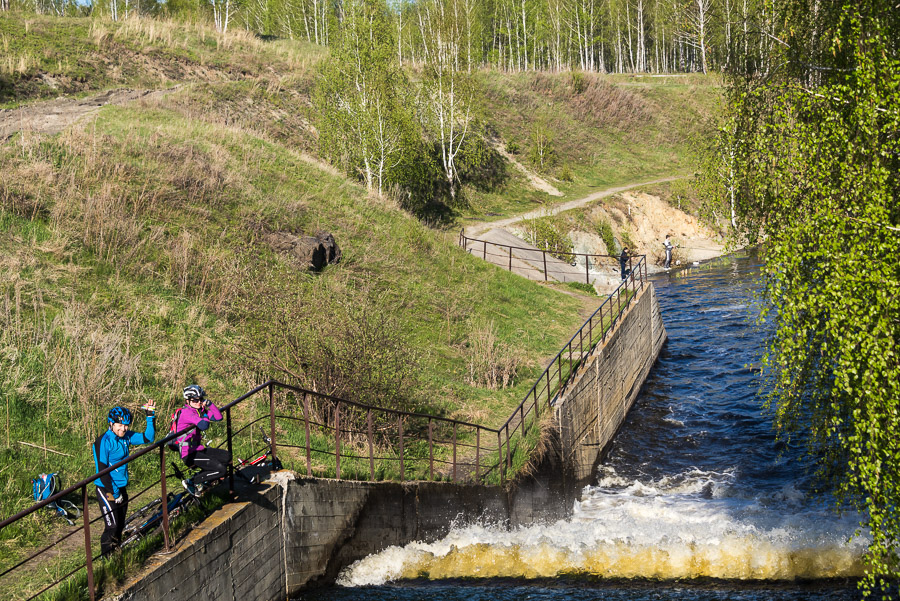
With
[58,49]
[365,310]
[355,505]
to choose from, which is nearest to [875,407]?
[355,505]

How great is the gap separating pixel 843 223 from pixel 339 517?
7637mm

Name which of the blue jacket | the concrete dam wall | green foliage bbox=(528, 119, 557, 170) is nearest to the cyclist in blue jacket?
the blue jacket

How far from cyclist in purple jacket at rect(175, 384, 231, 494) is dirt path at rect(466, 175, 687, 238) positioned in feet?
89.0

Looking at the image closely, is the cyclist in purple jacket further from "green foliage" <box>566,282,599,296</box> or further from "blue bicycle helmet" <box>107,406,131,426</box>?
"green foliage" <box>566,282,599,296</box>

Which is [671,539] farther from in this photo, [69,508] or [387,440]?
[69,508]

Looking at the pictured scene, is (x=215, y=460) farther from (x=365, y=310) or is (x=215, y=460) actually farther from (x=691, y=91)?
(x=691, y=91)

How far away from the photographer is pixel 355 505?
11117 millimetres

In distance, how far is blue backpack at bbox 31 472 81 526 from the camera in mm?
8930

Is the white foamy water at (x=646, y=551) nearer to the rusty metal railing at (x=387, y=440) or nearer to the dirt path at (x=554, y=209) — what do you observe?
the rusty metal railing at (x=387, y=440)

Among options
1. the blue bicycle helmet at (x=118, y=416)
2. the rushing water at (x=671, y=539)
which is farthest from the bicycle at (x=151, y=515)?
the rushing water at (x=671, y=539)

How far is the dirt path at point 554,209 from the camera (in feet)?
126

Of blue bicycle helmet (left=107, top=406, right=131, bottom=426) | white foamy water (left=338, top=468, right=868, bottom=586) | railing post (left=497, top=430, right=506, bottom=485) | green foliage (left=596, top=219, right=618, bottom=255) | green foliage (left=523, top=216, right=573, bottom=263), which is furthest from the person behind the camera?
green foliage (left=596, top=219, right=618, bottom=255)

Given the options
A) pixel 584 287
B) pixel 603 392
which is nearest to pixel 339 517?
pixel 603 392

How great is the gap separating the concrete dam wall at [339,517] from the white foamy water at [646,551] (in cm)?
35
